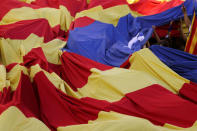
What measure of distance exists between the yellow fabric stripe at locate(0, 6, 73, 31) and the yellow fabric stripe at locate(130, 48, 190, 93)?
136 cm

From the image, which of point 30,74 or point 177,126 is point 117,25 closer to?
point 30,74

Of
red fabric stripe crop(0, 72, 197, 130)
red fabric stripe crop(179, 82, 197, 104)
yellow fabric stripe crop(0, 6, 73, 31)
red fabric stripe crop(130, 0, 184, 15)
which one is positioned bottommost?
red fabric stripe crop(0, 72, 197, 130)

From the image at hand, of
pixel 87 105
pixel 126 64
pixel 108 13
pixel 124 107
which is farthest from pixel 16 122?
pixel 108 13

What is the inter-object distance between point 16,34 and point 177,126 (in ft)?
5.58

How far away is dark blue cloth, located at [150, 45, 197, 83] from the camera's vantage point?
181cm

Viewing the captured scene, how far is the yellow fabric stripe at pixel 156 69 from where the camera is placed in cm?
177

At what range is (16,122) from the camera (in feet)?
4.28

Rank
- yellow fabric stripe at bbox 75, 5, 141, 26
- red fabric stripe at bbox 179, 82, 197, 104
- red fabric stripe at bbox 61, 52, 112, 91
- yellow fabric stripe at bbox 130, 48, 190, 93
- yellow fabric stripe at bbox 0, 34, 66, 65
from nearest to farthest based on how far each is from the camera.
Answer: red fabric stripe at bbox 179, 82, 197, 104, yellow fabric stripe at bbox 130, 48, 190, 93, red fabric stripe at bbox 61, 52, 112, 91, yellow fabric stripe at bbox 0, 34, 66, 65, yellow fabric stripe at bbox 75, 5, 141, 26

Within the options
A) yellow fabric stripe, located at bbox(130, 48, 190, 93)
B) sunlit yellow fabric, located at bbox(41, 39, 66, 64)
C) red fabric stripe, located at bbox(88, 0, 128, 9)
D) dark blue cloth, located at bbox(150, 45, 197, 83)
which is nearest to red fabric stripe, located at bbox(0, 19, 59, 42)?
sunlit yellow fabric, located at bbox(41, 39, 66, 64)

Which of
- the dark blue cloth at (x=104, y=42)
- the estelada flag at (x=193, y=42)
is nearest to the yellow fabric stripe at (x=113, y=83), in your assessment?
the dark blue cloth at (x=104, y=42)

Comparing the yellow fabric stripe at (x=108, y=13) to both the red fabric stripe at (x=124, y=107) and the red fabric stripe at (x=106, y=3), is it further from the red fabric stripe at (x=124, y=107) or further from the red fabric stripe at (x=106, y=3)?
the red fabric stripe at (x=124, y=107)

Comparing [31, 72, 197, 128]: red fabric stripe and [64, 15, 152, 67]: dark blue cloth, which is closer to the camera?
[31, 72, 197, 128]: red fabric stripe

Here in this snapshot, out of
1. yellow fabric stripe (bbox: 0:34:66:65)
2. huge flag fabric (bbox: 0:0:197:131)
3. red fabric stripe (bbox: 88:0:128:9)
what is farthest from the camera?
red fabric stripe (bbox: 88:0:128:9)

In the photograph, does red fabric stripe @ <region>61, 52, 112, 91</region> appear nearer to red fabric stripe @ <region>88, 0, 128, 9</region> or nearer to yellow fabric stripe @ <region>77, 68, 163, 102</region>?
yellow fabric stripe @ <region>77, 68, 163, 102</region>
